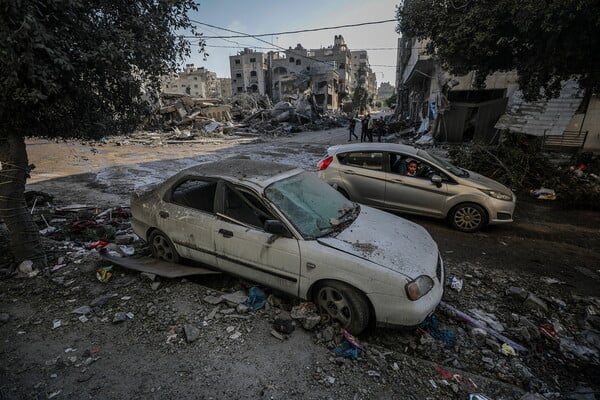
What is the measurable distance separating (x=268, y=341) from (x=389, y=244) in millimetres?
1628

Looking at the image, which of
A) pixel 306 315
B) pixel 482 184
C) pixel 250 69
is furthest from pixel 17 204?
pixel 250 69

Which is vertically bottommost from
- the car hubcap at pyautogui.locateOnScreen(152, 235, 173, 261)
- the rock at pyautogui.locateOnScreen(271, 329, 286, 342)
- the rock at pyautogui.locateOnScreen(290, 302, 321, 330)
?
the rock at pyautogui.locateOnScreen(271, 329, 286, 342)

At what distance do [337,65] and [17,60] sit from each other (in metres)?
74.7

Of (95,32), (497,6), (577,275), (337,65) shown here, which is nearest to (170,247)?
(95,32)

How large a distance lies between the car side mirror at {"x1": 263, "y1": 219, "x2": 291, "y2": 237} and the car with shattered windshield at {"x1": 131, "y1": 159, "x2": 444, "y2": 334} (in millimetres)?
11

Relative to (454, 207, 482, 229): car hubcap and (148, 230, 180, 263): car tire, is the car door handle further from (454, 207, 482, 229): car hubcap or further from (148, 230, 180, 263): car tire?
(454, 207, 482, 229): car hubcap

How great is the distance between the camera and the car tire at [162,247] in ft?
13.7

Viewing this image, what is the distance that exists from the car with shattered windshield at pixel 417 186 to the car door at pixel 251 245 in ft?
11.2

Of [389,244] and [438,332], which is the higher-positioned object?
[389,244]

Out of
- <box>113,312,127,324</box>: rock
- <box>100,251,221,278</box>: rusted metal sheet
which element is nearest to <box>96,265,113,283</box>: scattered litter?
<box>100,251,221,278</box>: rusted metal sheet

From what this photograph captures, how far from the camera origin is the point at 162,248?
4.30m

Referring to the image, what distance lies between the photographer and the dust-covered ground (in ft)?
8.32

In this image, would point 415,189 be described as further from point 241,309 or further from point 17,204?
point 17,204

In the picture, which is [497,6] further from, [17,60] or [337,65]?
[337,65]
